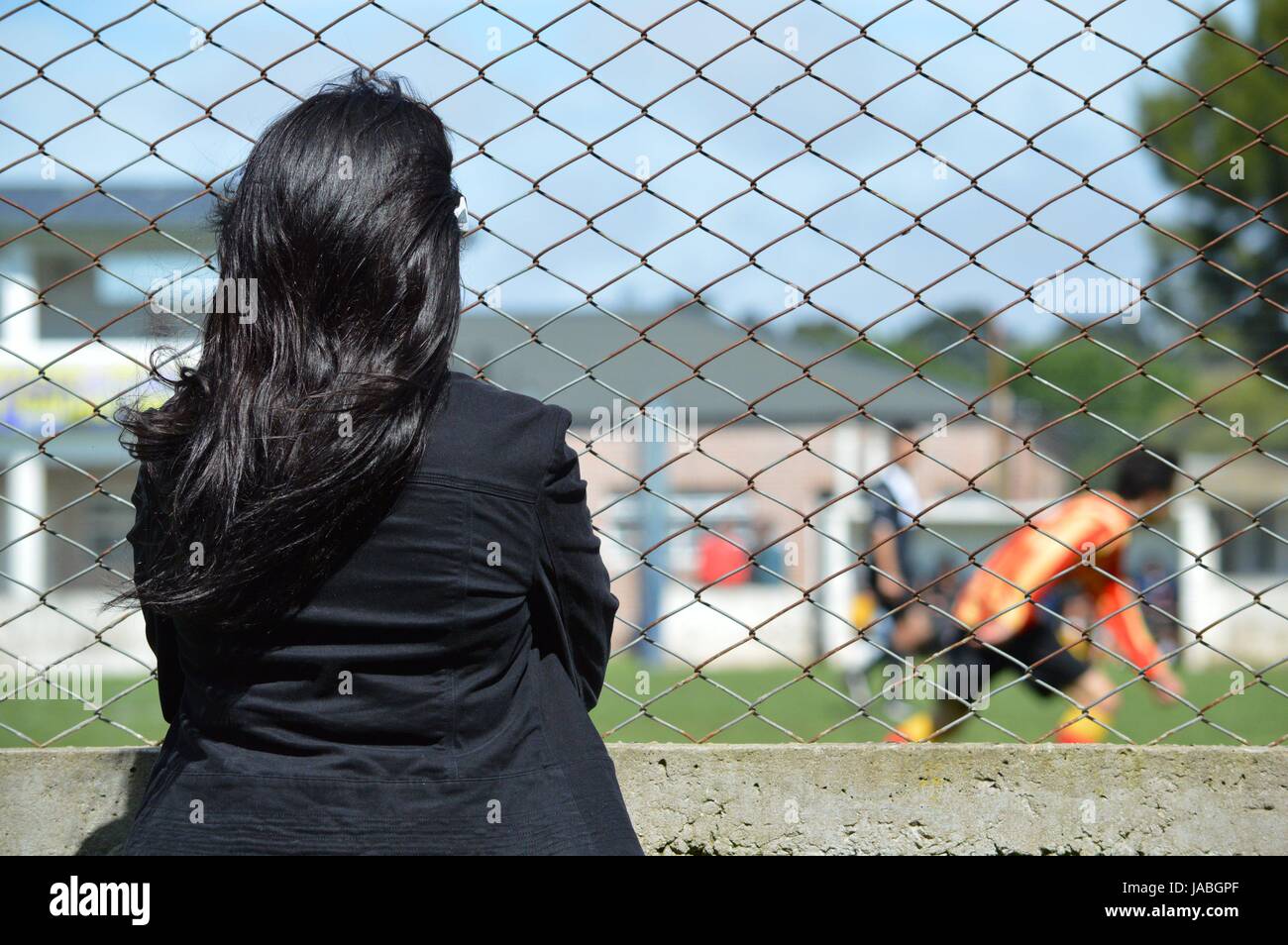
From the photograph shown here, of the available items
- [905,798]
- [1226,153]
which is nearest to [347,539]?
[905,798]

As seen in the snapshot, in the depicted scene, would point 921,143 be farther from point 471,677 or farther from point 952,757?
point 471,677

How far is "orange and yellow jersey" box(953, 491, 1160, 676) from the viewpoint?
4.36 meters

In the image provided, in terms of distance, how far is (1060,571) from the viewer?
4.29 metres

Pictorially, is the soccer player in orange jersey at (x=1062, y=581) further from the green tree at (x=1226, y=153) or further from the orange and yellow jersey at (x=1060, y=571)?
the green tree at (x=1226, y=153)

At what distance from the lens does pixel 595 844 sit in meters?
Answer: 1.49

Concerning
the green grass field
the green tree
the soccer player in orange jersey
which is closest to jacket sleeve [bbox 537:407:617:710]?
the soccer player in orange jersey

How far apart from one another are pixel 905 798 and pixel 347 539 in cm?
126

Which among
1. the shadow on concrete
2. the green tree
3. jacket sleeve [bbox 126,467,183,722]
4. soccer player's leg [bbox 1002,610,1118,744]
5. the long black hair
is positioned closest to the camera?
the long black hair

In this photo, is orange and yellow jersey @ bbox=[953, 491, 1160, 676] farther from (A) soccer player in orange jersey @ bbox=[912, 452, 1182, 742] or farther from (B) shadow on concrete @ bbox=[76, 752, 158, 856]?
(B) shadow on concrete @ bbox=[76, 752, 158, 856]

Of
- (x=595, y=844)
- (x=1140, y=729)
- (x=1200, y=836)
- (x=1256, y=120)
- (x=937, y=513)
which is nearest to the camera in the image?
(x=595, y=844)

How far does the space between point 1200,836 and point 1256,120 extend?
28723mm

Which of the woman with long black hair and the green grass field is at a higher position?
the woman with long black hair

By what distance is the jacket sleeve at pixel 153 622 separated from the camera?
4.89 feet
